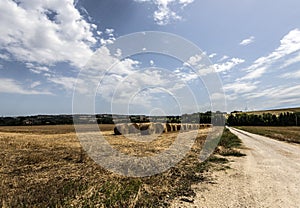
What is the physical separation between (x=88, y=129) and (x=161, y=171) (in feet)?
82.3

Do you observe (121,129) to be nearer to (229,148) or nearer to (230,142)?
(230,142)

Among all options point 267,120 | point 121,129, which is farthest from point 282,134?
point 267,120

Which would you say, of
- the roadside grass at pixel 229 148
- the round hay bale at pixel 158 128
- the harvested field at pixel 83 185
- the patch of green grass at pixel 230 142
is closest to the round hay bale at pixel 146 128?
the round hay bale at pixel 158 128

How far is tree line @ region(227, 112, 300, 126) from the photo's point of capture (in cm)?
8519

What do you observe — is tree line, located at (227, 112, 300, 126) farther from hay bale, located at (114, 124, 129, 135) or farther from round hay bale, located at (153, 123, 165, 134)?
hay bale, located at (114, 124, 129, 135)

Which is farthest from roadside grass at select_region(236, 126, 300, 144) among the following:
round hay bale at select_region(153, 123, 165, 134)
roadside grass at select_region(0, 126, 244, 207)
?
roadside grass at select_region(0, 126, 244, 207)

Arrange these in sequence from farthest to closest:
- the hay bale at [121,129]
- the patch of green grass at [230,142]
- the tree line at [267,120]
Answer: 1. the tree line at [267,120]
2. the hay bale at [121,129]
3. the patch of green grass at [230,142]

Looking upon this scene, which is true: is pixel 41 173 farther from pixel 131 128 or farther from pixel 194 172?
pixel 131 128

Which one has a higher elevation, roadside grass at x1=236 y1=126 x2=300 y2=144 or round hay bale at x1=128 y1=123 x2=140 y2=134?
round hay bale at x1=128 y1=123 x2=140 y2=134

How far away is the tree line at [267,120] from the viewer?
3354 inches

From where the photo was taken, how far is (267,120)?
299 ft

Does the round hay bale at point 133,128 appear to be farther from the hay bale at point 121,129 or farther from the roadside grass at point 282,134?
the roadside grass at point 282,134

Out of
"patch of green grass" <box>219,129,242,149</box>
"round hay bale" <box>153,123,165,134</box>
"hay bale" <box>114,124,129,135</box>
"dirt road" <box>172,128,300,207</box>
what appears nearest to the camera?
"dirt road" <box>172,128,300,207</box>

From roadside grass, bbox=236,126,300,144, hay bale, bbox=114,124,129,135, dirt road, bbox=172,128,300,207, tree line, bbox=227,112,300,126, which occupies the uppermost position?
tree line, bbox=227,112,300,126
